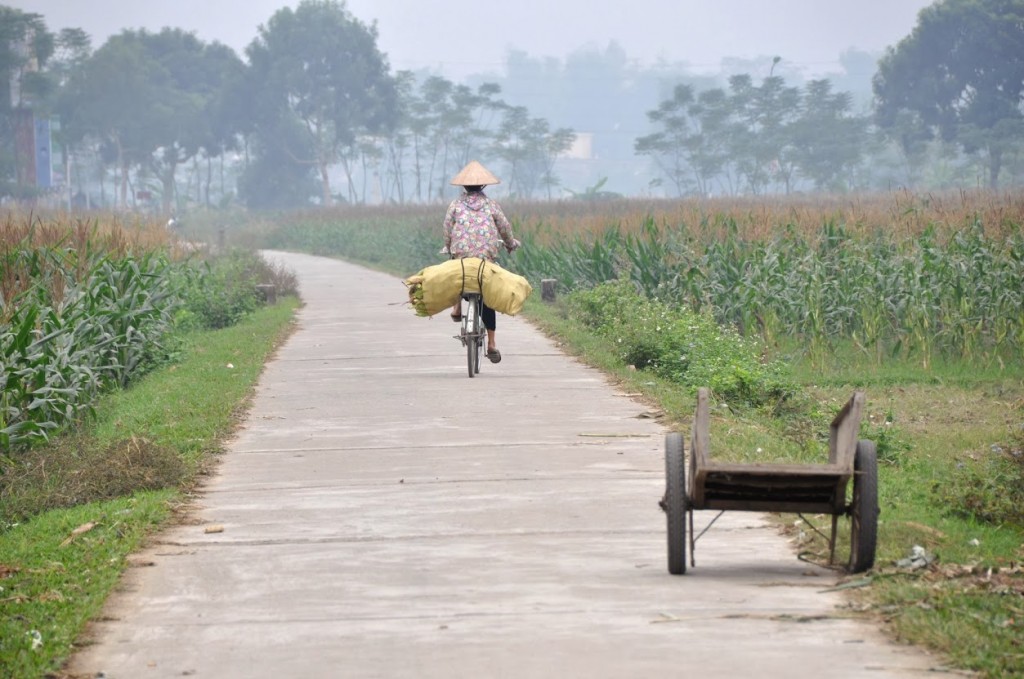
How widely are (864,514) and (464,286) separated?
27.5ft

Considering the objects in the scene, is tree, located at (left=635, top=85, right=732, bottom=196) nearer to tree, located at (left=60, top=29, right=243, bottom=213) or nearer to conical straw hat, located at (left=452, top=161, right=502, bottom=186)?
tree, located at (left=60, top=29, right=243, bottom=213)

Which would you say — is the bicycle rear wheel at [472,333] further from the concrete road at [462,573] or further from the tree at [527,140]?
the tree at [527,140]

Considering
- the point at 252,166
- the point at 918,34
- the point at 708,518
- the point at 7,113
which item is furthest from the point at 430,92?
the point at 708,518

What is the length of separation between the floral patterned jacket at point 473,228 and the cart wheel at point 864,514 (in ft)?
27.5

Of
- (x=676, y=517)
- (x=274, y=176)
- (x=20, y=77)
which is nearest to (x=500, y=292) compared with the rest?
(x=676, y=517)

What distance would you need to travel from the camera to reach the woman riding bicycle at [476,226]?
15109 mm

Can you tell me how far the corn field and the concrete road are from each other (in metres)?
1.62

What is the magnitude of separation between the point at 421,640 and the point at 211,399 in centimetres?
755

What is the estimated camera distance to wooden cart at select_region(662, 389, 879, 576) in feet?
22.2

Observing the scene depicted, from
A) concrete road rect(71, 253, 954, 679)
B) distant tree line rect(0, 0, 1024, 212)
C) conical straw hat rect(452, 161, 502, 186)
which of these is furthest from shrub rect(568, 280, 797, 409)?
distant tree line rect(0, 0, 1024, 212)

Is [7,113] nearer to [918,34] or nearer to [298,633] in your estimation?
[918,34]

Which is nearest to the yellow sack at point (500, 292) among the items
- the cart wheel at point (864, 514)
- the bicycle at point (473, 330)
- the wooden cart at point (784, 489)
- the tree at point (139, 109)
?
the bicycle at point (473, 330)

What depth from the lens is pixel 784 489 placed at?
6859mm

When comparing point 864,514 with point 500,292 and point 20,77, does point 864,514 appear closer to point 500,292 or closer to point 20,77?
point 500,292
